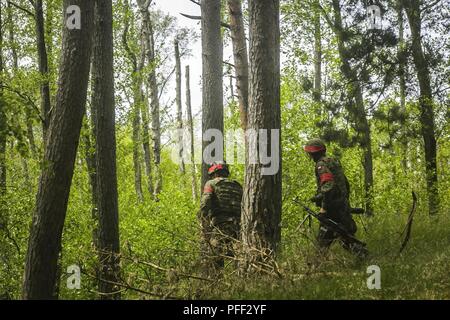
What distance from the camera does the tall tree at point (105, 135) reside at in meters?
8.93

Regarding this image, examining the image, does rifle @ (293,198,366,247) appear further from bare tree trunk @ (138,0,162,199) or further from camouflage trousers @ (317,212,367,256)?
bare tree trunk @ (138,0,162,199)

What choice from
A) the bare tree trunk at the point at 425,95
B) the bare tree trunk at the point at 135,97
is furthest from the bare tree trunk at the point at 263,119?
the bare tree trunk at the point at 135,97

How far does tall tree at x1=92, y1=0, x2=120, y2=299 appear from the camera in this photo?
893cm

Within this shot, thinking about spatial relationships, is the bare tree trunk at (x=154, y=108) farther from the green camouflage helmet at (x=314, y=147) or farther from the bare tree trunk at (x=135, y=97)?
the green camouflage helmet at (x=314, y=147)

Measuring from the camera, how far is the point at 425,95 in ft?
39.0

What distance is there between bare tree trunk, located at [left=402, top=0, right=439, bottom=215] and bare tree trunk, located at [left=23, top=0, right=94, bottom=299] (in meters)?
7.05

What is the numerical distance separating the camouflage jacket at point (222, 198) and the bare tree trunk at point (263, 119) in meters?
1.18

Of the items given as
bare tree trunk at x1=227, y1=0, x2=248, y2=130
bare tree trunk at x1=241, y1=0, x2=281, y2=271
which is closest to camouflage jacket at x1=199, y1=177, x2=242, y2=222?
bare tree trunk at x1=241, y1=0, x2=281, y2=271

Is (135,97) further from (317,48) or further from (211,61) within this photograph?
(211,61)

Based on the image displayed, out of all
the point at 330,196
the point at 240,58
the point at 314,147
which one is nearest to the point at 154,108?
the point at 240,58

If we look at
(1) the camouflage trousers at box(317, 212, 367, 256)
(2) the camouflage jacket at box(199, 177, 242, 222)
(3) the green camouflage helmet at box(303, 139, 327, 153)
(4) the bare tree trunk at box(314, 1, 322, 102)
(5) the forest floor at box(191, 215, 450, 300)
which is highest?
(4) the bare tree trunk at box(314, 1, 322, 102)

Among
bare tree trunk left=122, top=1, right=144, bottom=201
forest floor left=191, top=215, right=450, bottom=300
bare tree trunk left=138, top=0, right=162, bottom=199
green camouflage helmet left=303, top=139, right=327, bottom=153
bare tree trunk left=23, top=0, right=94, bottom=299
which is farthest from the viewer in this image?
bare tree trunk left=138, top=0, right=162, bottom=199

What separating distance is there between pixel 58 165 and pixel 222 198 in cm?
276
